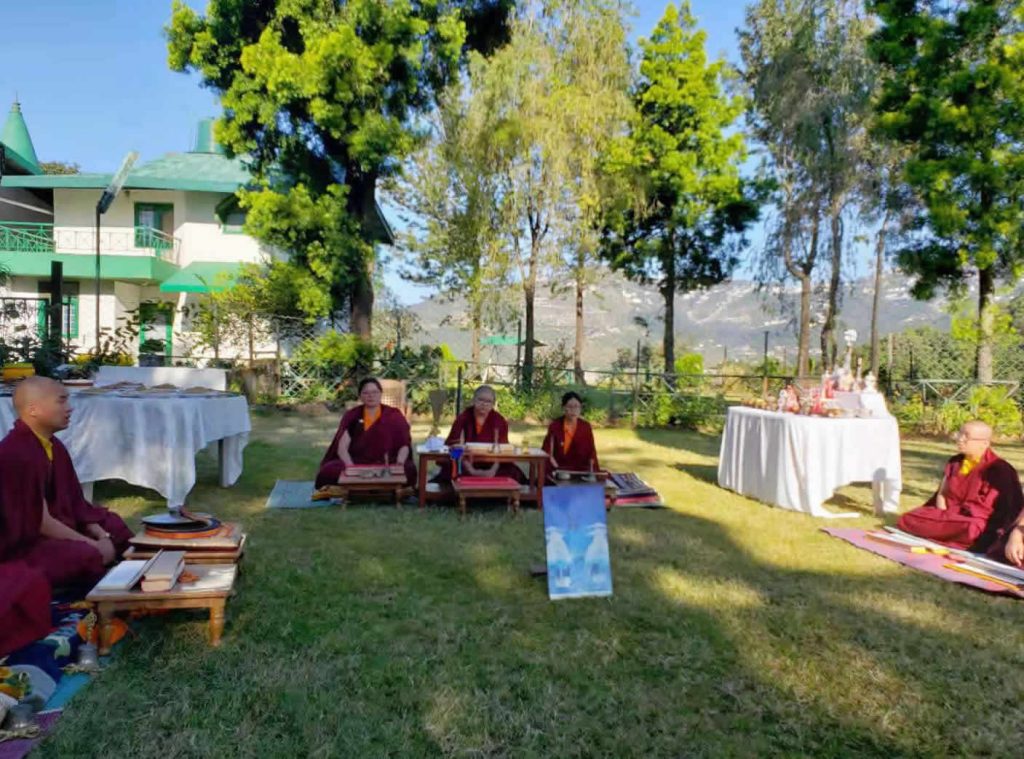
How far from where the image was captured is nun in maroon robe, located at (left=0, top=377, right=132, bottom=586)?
3.96 m

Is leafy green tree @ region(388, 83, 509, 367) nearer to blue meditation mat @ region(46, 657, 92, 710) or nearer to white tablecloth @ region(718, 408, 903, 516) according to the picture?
white tablecloth @ region(718, 408, 903, 516)

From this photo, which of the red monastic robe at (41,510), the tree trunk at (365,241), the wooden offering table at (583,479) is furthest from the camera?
the tree trunk at (365,241)

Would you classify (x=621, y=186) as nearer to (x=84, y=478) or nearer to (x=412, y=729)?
(x=84, y=478)

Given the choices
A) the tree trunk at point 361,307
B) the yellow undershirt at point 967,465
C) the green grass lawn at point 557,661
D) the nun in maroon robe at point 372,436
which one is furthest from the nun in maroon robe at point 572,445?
the tree trunk at point 361,307

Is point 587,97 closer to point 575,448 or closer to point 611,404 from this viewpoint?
point 611,404

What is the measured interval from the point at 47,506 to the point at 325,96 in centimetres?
1352

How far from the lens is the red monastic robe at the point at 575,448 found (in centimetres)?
799

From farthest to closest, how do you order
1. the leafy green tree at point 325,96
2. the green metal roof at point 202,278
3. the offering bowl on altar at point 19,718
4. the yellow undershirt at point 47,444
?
the green metal roof at point 202,278 < the leafy green tree at point 325,96 < the yellow undershirt at point 47,444 < the offering bowl on altar at point 19,718

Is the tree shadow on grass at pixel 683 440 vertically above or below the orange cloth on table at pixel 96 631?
below

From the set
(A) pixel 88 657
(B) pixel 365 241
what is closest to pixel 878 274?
(B) pixel 365 241

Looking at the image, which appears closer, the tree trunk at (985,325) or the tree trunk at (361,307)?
the tree trunk at (985,325)

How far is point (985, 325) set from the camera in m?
16.0

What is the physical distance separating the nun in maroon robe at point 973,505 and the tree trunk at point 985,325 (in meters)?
11.4

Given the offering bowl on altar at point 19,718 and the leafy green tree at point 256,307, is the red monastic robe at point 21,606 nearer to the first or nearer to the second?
the offering bowl on altar at point 19,718
